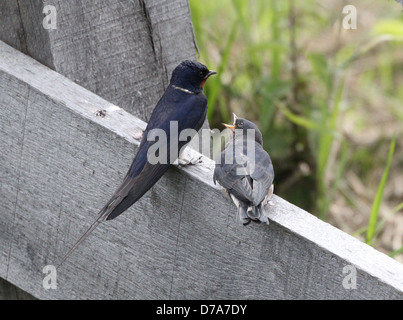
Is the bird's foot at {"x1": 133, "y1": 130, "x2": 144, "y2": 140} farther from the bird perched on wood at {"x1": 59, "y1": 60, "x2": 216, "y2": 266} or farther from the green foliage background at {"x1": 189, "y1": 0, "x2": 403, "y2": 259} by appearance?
the green foliage background at {"x1": 189, "y1": 0, "x2": 403, "y2": 259}

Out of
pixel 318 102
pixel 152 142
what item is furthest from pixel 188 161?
pixel 318 102

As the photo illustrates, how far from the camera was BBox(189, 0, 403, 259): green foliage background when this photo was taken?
3.29 metres

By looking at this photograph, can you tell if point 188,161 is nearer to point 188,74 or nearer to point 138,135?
point 138,135

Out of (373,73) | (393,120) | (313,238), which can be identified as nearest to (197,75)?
(313,238)

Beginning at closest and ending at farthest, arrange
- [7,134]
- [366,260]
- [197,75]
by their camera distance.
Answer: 1. [366,260]
2. [7,134]
3. [197,75]

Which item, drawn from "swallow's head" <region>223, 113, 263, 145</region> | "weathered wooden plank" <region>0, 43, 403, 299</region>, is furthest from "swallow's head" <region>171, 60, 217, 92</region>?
"weathered wooden plank" <region>0, 43, 403, 299</region>

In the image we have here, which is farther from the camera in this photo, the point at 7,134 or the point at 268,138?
the point at 268,138

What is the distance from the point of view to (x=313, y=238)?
151 centimetres

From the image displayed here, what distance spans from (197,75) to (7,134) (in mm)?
700

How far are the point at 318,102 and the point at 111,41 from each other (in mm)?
1928

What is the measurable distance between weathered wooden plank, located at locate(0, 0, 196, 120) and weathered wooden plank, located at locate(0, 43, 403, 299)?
2.6 inches

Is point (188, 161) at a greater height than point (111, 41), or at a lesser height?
lesser

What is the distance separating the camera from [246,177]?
1.84 metres

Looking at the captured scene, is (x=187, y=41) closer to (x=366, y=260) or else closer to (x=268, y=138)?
(x=366, y=260)
